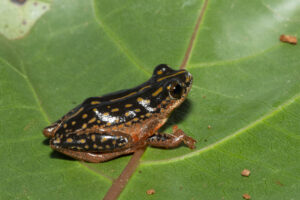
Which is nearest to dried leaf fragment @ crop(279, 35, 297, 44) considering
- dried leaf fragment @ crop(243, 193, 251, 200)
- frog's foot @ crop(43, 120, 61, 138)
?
dried leaf fragment @ crop(243, 193, 251, 200)

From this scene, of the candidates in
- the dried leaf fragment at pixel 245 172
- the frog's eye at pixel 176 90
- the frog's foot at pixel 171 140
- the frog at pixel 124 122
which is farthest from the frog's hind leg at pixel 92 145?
the dried leaf fragment at pixel 245 172

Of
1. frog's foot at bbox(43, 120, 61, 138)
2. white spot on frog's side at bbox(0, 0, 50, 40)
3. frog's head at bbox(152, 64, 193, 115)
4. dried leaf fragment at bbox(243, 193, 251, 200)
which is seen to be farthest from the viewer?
white spot on frog's side at bbox(0, 0, 50, 40)

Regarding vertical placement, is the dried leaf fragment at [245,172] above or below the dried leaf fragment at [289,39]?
below

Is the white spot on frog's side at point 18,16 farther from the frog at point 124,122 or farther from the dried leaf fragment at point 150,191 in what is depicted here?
the dried leaf fragment at point 150,191

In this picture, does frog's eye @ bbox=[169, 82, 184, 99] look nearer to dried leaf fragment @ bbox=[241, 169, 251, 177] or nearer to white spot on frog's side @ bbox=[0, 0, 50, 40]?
dried leaf fragment @ bbox=[241, 169, 251, 177]

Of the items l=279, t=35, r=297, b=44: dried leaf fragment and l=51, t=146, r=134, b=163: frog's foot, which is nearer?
l=51, t=146, r=134, b=163: frog's foot

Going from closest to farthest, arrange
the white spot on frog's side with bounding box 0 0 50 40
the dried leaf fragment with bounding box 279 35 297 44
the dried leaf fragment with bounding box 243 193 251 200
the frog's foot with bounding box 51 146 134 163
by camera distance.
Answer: the dried leaf fragment with bounding box 243 193 251 200 < the frog's foot with bounding box 51 146 134 163 < the dried leaf fragment with bounding box 279 35 297 44 < the white spot on frog's side with bounding box 0 0 50 40

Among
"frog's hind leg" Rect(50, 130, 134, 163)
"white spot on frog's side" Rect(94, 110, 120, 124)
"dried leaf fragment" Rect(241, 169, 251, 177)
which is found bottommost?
"dried leaf fragment" Rect(241, 169, 251, 177)

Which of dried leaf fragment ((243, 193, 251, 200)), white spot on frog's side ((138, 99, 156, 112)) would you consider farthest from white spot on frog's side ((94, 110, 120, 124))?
dried leaf fragment ((243, 193, 251, 200))

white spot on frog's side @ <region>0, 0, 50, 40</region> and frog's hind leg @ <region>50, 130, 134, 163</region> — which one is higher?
white spot on frog's side @ <region>0, 0, 50, 40</region>
